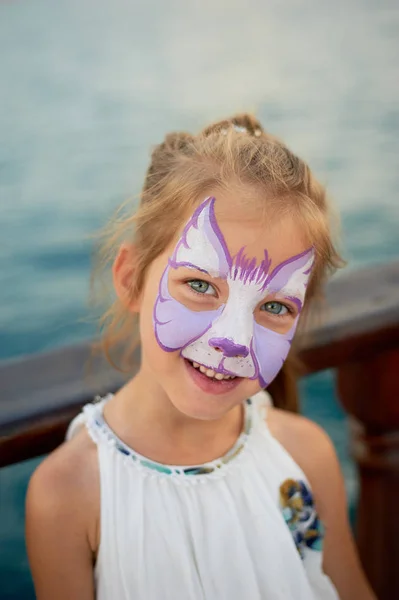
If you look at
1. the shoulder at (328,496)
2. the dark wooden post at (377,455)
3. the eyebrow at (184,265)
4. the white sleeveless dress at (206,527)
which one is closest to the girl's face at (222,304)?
the eyebrow at (184,265)

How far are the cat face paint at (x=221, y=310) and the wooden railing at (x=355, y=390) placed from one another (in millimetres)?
189

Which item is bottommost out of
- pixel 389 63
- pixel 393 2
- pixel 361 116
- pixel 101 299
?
pixel 101 299

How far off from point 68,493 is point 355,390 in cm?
65

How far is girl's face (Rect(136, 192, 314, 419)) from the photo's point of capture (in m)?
0.88

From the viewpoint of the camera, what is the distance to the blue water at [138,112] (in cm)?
175

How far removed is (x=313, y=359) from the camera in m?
1.18

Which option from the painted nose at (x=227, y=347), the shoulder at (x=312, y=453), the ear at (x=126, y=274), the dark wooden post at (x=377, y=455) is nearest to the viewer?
the painted nose at (x=227, y=347)

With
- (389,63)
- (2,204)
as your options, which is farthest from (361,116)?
(2,204)

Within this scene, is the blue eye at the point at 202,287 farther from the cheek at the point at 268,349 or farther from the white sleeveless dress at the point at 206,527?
the white sleeveless dress at the point at 206,527

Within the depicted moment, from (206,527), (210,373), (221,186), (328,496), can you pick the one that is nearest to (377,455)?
(328,496)

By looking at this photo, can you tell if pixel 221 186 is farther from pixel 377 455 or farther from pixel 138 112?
pixel 138 112

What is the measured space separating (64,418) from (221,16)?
157cm

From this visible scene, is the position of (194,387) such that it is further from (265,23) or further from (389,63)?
(389,63)

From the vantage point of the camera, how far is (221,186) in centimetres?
91
